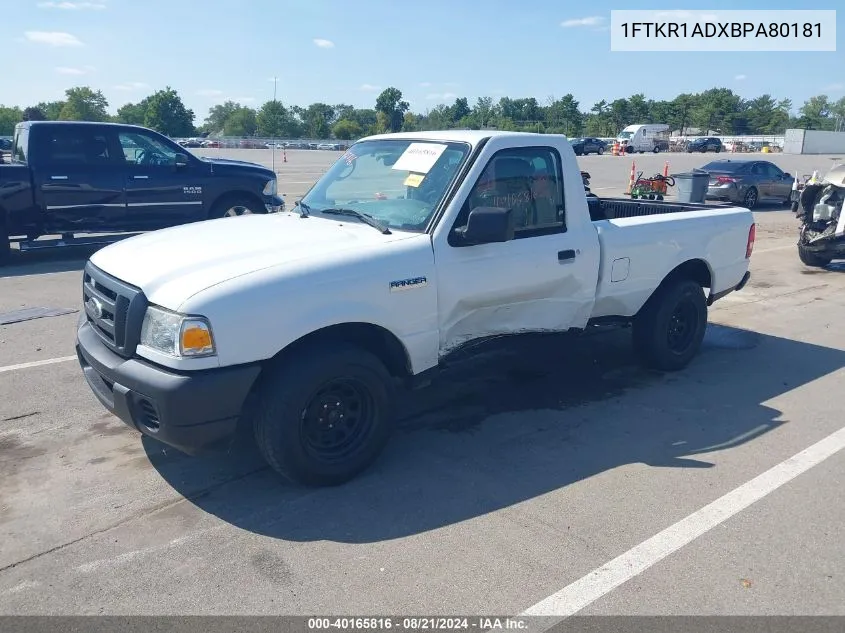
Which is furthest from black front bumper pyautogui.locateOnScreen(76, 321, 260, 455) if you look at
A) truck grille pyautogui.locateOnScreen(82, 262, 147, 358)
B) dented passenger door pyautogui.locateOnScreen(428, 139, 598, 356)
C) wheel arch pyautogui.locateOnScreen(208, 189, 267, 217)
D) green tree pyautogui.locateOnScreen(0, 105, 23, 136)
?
green tree pyautogui.locateOnScreen(0, 105, 23, 136)

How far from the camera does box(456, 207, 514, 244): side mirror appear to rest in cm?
420

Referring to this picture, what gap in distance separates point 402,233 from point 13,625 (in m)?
2.76

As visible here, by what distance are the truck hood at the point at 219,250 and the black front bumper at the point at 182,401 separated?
378 mm

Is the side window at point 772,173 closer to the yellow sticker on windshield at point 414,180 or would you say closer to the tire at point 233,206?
the tire at point 233,206

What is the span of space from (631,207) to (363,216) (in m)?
3.56

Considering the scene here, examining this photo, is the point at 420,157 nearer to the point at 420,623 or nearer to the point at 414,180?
the point at 414,180

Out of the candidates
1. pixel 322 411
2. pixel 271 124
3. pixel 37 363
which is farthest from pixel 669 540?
pixel 271 124

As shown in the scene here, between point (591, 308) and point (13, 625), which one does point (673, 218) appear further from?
point (13, 625)

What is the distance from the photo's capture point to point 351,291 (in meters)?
3.91

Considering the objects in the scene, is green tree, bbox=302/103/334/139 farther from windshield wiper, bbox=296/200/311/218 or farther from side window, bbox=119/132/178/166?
windshield wiper, bbox=296/200/311/218

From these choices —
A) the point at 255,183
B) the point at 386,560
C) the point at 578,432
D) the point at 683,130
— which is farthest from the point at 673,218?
the point at 683,130

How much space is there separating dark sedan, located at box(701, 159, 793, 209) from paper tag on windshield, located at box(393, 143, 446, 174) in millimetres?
17524

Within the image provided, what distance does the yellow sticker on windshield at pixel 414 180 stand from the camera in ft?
15.2

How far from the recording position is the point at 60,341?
22.0ft
